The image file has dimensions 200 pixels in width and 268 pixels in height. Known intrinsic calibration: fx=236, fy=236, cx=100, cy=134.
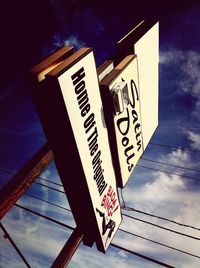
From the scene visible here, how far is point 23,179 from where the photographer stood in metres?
2.19

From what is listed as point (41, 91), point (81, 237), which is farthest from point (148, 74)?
point (81, 237)

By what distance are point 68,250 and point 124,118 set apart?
1779 mm

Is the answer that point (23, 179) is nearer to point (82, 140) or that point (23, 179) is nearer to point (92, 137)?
point (82, 140)

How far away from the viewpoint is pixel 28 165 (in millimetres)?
2367

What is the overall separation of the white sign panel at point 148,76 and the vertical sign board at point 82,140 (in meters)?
1.16

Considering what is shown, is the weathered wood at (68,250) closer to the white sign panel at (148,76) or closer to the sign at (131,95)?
the sign at (131,95)

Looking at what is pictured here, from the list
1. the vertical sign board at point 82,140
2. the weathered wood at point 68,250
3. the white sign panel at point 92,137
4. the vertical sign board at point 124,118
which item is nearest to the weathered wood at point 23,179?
the vertical sign board at point 82,140

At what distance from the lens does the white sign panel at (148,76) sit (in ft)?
11.5

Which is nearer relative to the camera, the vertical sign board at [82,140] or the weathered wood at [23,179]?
the weathered wood at [23,179]

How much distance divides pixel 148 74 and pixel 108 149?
5.16 ft

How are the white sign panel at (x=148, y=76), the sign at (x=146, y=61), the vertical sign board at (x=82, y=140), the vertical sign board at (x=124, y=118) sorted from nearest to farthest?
1. the vertical sign board at (x=82, y=140)
2. the vertical sign board at (x=124, y=118)
3. the sign at (x=146, y=61)
4. the white sign panel at (x=148, y=76)

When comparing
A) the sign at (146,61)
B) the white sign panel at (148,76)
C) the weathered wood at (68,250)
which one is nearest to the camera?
the weathered wood at (68,250)

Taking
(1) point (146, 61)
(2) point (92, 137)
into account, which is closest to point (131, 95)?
(1) point (146, 61)

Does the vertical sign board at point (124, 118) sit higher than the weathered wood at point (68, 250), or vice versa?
the vertical sign board at point (124, 118)
